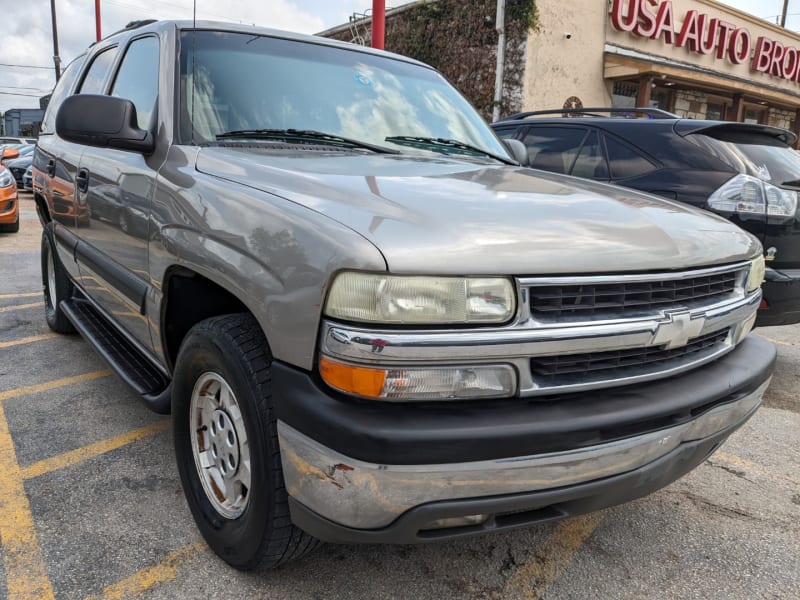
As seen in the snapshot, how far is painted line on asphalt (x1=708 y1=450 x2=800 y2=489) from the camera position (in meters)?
2.95

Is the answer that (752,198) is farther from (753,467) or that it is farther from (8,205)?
(8,205)

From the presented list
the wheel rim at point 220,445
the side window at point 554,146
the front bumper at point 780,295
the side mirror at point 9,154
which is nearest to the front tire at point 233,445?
the wheel rim at point 220,445

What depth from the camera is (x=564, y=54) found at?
13383 mm

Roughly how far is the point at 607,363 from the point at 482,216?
54 centimetres

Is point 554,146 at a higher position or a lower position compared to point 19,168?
higher

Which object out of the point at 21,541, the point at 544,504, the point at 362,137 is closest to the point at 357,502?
the point at 544,504

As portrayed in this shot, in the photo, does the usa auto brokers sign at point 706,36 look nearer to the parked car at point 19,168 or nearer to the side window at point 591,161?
the side window at point 591,161

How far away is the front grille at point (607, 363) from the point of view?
1.66m

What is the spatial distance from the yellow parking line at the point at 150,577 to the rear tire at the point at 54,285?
2.63m

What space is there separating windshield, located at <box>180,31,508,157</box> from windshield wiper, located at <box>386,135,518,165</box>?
0.8 inches

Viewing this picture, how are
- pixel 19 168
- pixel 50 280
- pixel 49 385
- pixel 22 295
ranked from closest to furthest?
1. pixel 49 385
2. pixel 50 280
3. pixel 22 295
4. pixel 19 168

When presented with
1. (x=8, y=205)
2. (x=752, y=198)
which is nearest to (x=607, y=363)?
(x=752, y=198)

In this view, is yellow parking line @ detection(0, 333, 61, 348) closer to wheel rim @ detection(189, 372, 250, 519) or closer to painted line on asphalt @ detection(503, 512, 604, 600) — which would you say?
wheel rim @ detection(189, 372, 250, 519)

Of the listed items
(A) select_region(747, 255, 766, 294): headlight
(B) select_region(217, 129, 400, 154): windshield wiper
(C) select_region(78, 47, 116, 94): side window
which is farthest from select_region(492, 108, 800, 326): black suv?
(C) select_region(78, 47, 116, 94): side window
